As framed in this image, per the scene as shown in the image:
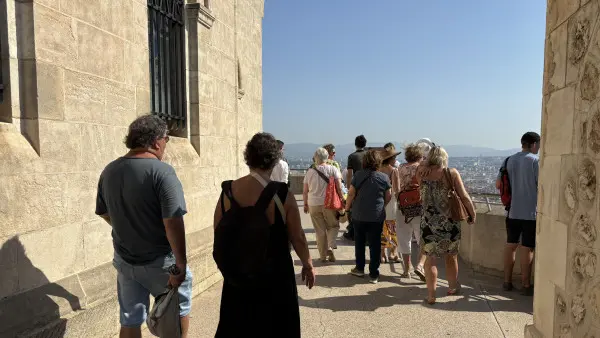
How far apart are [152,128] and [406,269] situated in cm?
399

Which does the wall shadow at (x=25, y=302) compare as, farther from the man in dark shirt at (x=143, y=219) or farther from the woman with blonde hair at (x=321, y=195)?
the woman with blonde hair at (x=321, y=195)

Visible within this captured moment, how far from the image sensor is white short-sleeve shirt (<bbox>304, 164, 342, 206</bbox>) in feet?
19.3

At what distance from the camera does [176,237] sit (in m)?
2.58

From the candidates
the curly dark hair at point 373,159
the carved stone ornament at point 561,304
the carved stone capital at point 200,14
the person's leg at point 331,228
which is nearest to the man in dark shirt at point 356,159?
the person's leg at point 331,228

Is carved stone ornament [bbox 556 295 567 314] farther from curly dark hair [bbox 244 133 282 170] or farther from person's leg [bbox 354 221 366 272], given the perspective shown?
person's leg [bbox 354 221 366 272]

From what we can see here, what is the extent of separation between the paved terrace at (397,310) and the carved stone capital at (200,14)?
3.26 meters

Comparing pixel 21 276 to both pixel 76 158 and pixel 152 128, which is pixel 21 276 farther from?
pixel 152 128

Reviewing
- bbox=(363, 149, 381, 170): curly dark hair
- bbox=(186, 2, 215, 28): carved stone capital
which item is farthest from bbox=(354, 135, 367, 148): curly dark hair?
bbox=(186, 2, 215, 28): carved stone capital

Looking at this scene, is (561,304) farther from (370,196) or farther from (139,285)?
(370,196)

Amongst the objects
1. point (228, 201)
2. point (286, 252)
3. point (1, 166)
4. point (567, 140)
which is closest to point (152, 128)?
point (228, 201)

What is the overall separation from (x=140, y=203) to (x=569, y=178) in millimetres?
2441

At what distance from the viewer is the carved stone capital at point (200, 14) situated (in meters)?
4.81

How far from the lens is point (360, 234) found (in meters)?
5.20


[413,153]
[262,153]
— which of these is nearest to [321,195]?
[413,153]
